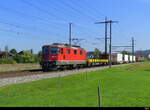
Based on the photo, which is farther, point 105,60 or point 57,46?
point 105,60

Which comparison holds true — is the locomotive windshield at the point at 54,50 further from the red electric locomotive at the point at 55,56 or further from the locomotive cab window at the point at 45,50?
the locomotive cab window at the point at 45,50

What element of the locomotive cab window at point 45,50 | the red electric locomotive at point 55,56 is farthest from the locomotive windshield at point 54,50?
the locomotive cab window at point 45,50

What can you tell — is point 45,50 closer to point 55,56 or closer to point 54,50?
point 54,50

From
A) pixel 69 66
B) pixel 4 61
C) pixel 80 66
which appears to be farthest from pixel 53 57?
pixel 4 61

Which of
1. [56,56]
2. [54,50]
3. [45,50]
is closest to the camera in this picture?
[56,56]

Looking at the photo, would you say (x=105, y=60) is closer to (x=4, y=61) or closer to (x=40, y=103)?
(x=4, y=61)

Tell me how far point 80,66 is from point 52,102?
1258 inches

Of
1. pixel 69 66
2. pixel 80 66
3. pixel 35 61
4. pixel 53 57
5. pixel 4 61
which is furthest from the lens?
pixel 35 61

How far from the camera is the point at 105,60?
201 ft

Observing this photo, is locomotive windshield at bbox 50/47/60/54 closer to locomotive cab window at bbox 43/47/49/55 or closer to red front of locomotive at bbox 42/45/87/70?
red front of locomotive at bbox 42/45/87/70

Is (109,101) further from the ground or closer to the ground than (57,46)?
closer to the ground

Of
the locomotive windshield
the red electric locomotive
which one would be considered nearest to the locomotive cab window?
the red electric locomotive

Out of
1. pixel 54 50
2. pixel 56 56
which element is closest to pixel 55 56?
pixel 56 56

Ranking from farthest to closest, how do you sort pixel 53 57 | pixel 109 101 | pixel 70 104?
1. pixel 53 57
2. pixel 109 101
3. pixel 70 104
